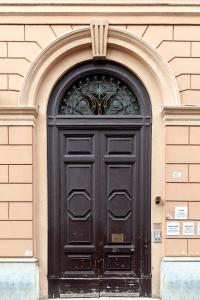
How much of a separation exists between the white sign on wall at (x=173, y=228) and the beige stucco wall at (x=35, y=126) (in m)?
0.08

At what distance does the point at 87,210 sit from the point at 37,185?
98cm

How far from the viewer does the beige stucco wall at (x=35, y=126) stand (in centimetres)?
673

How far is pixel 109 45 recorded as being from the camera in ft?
22.5

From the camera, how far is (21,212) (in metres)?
6.73

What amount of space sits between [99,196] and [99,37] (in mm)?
2758

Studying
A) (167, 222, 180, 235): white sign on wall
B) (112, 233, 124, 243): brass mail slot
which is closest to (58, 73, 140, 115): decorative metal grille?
(167, 222, 180, 235): white sign on wall

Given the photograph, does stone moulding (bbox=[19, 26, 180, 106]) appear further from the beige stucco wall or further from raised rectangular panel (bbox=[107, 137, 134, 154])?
raised rectangular panel (bbox=[107, 137, 134, 154])

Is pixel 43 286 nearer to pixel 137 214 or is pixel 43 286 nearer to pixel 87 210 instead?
pixel 87 210


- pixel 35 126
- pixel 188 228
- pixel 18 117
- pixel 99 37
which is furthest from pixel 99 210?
pixel 99 37

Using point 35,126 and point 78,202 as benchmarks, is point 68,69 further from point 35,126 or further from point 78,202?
point 78,202
